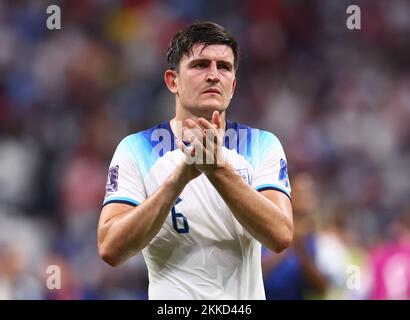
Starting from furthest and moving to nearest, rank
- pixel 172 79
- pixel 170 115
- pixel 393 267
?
pixel 170 115
pixel 393 267
pixel 172 79

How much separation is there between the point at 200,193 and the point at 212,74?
21.2 inches

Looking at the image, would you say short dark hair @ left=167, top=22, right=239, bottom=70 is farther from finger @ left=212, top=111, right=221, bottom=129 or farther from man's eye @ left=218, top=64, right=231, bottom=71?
finger @ left=212, top=111, right=221, bottom=129

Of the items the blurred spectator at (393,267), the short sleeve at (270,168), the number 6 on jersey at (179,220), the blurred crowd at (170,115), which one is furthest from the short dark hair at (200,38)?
the blurred spectator at (393,267)

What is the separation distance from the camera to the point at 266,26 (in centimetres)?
995

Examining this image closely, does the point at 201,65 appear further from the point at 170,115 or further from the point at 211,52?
the point at 170,115

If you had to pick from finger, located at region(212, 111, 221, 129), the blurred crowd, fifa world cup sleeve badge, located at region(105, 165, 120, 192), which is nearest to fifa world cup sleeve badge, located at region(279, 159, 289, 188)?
finger, located at region(212, 111, 221, 129)

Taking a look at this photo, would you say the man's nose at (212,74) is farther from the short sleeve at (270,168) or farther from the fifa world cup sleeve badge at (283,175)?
the fifa world cup sleeve badge at (283,175)

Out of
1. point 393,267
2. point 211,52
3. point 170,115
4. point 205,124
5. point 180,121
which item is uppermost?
point 170,115

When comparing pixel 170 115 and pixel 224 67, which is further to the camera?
pixel 170 115

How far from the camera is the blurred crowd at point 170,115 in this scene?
7391 millimetres

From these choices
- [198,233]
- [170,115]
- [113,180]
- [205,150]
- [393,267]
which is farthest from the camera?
[170,115]

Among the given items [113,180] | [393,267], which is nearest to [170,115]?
[393,267]

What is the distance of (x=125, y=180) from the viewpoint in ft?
12.1

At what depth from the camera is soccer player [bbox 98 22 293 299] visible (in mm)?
3338
